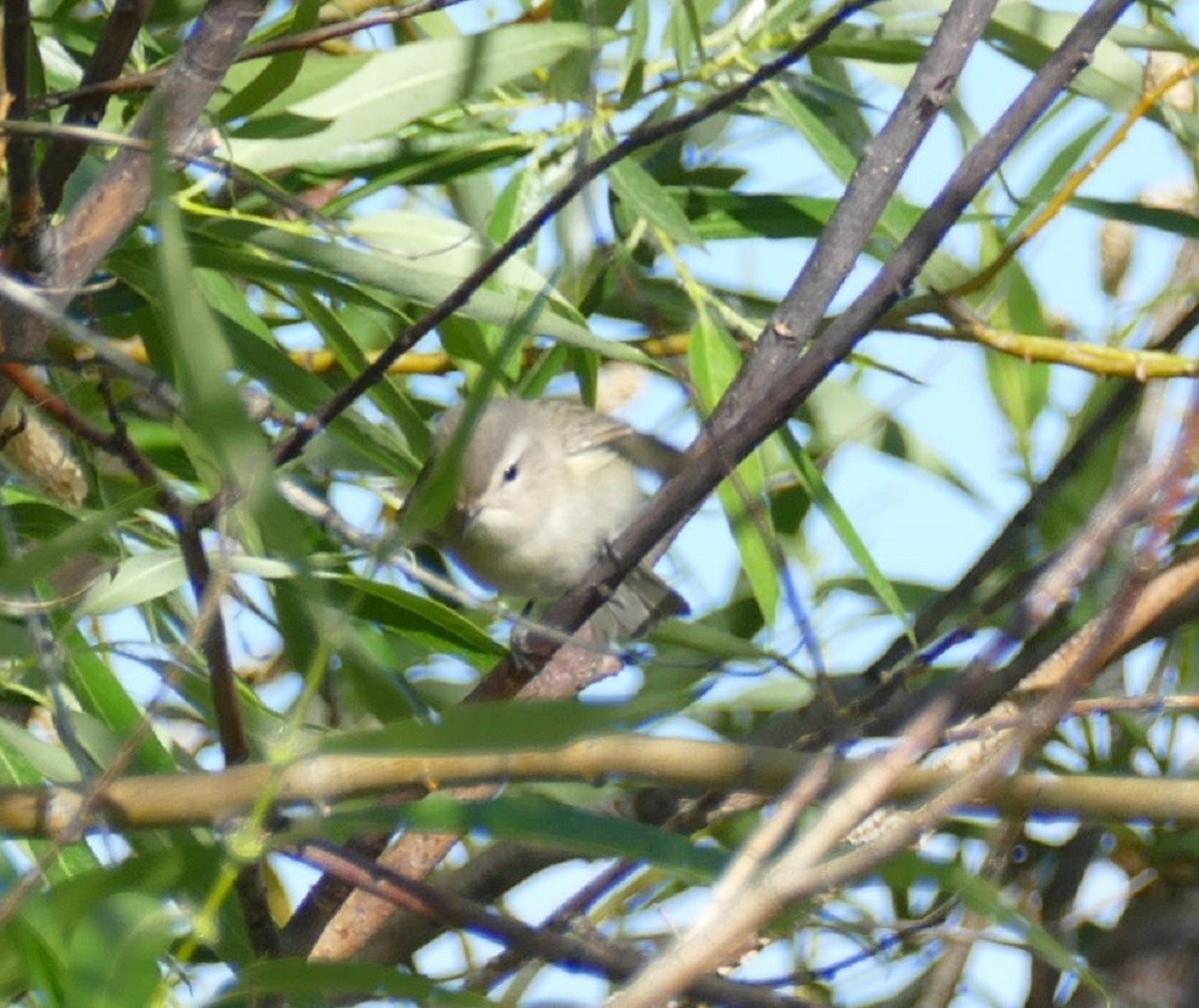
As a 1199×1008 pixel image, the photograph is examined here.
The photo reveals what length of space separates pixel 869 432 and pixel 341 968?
4.23 ft

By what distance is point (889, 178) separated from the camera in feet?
4.61

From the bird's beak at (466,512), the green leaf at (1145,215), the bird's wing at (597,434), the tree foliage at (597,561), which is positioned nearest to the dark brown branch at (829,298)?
the tree foliage at (597,561)

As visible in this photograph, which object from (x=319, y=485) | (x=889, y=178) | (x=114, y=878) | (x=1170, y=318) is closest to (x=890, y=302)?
(x=889, y=178)

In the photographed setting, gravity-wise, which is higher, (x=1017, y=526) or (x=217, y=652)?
(x=1017, y=526)

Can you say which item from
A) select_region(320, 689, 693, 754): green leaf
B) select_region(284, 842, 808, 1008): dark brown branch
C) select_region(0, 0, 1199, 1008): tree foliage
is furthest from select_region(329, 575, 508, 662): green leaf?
select_region(320, 689, 693, 754): green leaf

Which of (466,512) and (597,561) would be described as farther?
(466,512)

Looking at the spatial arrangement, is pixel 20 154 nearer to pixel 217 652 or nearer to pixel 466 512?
pixel 217 652

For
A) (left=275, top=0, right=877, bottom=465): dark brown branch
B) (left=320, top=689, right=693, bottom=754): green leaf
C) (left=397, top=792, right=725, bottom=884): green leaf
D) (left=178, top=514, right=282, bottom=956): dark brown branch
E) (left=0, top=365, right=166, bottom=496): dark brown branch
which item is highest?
(left=275, top=0, right=877, bottom=465): dark brown branch

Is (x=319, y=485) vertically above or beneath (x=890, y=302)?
above

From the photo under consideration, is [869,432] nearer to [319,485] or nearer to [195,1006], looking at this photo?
[319,485]

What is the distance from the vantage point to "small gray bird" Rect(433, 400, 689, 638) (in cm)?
259

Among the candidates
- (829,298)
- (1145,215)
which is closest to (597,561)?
(829,298)

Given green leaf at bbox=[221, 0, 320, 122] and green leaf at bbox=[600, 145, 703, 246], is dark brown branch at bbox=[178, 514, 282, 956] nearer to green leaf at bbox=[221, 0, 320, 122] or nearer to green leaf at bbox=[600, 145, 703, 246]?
green leaf at bbox=[221, 0, 320, 122]

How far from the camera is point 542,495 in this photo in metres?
2.70
